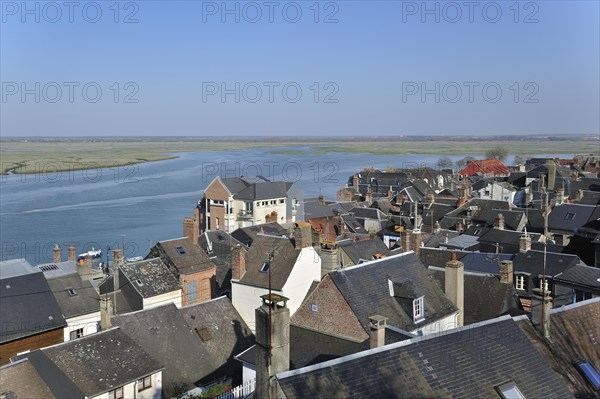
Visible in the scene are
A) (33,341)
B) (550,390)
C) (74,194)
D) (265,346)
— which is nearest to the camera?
(265,346)

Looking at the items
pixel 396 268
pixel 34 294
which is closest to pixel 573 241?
pixel 396 268

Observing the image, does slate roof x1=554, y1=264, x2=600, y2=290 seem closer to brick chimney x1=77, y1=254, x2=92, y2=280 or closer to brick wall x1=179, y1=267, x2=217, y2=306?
brick wall x1=179, y1=267, x2=217, y2=306

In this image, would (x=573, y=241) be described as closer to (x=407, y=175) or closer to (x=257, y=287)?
(x=257, y=287)

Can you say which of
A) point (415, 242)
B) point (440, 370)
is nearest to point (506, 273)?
point (415, 242)

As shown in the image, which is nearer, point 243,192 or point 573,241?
point 573,241

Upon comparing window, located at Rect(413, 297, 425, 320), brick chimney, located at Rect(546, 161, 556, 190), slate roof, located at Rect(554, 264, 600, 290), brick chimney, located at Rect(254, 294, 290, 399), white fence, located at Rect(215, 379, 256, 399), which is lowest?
white fence, located at Rect(215, 379, 256, 399)

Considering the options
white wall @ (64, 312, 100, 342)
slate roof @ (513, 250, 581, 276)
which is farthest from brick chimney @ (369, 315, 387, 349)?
white wall @ (64, 312, 100, 342)
